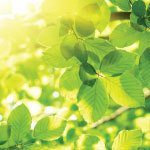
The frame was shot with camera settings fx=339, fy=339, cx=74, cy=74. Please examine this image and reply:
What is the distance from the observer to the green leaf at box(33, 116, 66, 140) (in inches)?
49.7

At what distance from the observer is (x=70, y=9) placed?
1100mm

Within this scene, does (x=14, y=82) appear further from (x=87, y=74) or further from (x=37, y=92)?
(x=87, y=74)

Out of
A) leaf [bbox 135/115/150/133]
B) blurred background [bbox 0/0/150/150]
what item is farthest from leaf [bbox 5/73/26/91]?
leaf [bbox 135/115/150/133]

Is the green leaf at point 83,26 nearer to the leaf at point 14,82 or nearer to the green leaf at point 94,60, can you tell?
the green leaf at point 94,60

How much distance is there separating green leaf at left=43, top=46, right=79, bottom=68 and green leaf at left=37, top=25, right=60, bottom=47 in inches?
1.1

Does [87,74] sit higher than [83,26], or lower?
lower

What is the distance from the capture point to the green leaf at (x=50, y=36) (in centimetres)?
119

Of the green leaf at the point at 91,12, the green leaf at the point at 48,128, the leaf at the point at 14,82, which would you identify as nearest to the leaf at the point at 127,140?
the green leaf at the point at 48,128

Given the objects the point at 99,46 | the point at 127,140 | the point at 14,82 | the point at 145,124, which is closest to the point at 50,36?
the point at 99,46

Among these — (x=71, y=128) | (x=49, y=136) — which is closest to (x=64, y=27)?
(x=49, y=136)

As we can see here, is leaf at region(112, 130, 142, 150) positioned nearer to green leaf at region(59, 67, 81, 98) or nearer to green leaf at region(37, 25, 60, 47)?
green leaf at region(59, 67, 81, 98)

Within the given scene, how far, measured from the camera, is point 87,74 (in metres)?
1.15

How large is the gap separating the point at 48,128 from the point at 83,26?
41 cm

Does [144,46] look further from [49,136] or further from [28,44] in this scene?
[28,44]
